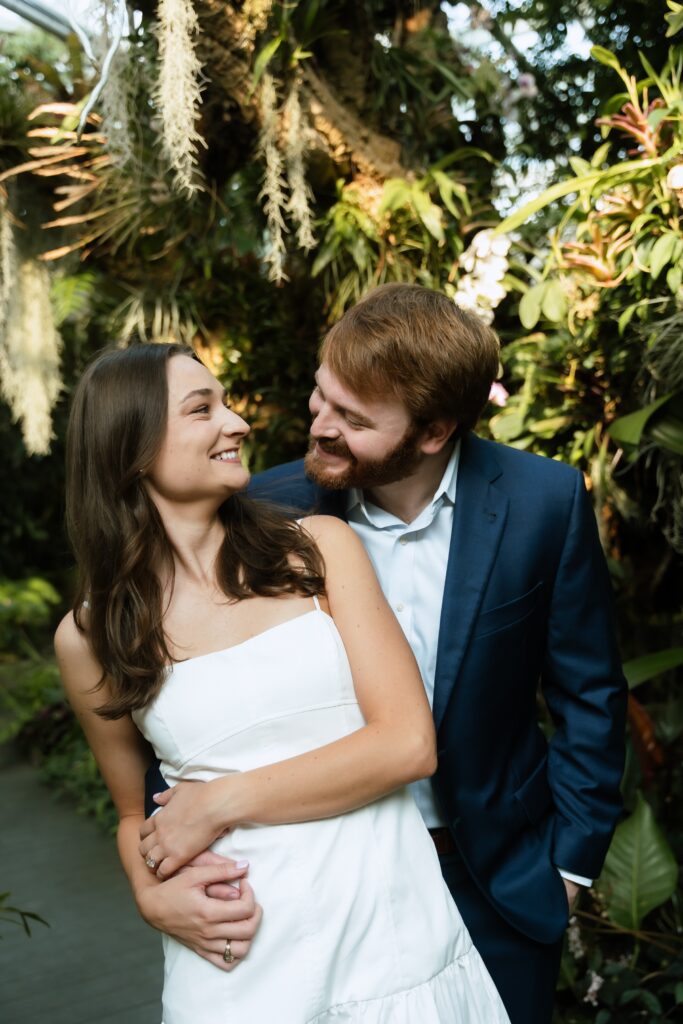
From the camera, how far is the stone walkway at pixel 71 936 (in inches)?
115

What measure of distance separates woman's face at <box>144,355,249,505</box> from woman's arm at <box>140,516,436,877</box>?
25cm

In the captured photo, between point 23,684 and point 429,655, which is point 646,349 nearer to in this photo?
point 429,655

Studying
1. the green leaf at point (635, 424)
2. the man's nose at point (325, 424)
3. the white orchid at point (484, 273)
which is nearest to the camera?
the man's nose at point (325, 424)

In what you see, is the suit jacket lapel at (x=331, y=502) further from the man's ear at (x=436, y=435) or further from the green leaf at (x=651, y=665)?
the green leaf at (x=651, y=665)

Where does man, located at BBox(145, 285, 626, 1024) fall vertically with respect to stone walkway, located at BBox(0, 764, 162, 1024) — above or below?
above

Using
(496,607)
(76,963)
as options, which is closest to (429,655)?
(496,607)

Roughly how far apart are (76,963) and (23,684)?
2.89 metres

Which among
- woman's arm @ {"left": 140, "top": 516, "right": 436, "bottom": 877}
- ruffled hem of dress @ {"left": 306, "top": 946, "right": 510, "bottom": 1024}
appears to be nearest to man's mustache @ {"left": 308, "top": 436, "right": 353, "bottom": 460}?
woman's arm @ {"left": 140, "top": 516, "right": 436, "bottom": 877}

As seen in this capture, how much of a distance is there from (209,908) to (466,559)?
0.68m

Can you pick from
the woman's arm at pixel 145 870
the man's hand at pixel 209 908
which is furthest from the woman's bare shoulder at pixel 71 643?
the man's hand at pixel 209 908

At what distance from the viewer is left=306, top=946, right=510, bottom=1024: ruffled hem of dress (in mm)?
1226

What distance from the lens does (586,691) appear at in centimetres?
170

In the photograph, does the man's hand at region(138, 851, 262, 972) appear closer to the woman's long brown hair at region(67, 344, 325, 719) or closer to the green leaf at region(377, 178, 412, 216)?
the woman's long brown hair at region(67, 344, 325, 719)

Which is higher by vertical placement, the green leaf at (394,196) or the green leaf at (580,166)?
the green leaf at (580,166)
